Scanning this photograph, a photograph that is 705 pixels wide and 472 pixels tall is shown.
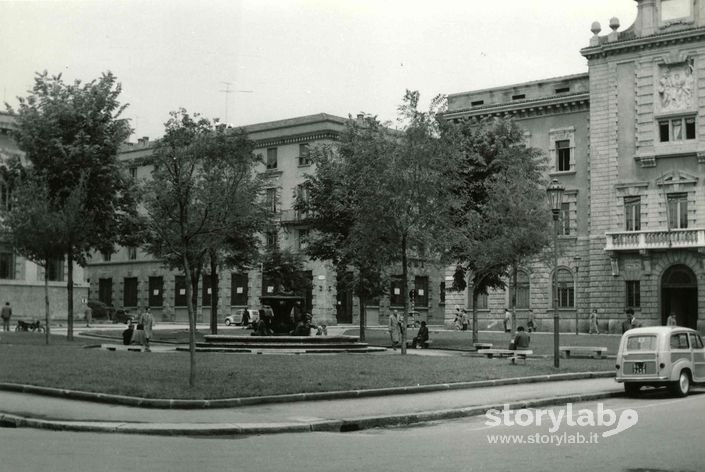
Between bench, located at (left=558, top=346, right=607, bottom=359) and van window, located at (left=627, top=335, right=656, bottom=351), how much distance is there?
10.1 m

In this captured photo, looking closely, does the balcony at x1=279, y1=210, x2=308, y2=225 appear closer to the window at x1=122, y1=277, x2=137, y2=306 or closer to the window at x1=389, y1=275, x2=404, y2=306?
the window at x1=389, y1=275, x2=404, y2=306

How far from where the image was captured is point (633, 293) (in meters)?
54.5

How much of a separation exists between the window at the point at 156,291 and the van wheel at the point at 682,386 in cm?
6098

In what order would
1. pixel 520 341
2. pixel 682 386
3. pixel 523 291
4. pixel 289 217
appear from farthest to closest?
pixel 289 217
pixel 523 291
pixel 520 341
pixel 682 386

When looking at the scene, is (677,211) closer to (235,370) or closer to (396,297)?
(396,297)

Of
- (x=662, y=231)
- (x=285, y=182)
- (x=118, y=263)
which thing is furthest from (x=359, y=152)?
(x=118, y=263)

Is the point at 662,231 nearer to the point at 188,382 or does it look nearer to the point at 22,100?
the point at 22,100

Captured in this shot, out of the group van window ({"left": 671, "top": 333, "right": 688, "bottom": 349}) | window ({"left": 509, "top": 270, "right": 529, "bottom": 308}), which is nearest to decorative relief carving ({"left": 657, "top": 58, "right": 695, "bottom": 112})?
window ({"left": 509, "top": 270, "right": 529, "bottom": 308})

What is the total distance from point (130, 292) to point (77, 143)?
44.2 meters

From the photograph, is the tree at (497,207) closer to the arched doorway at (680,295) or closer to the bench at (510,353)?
the bench at (510,353)

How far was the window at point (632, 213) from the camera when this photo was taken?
54.6 meters

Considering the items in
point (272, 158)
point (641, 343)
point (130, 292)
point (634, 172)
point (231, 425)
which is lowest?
point (231, 425)

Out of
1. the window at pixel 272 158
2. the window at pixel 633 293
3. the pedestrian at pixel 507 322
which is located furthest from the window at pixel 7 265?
the window at pixel 633 293

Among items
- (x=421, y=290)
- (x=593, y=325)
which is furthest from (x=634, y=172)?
(x=421, y=290)
